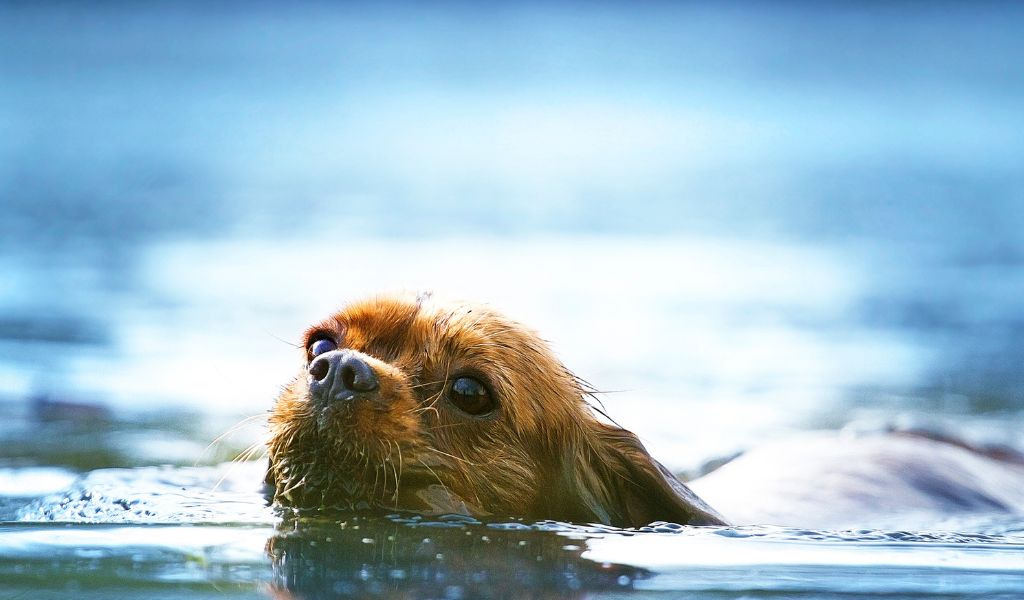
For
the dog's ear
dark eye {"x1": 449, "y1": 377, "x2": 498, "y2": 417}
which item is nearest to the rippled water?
the dog's ear

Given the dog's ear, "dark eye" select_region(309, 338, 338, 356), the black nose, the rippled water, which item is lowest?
the rippled water

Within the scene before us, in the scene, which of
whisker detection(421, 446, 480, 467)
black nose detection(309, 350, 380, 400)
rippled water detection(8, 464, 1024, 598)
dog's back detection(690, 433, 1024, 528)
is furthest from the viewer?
dog's back detection(690, 433, 1024, 528)

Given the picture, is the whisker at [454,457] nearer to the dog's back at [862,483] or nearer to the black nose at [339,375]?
the black nose at [339,375]

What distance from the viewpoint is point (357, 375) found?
182 inches

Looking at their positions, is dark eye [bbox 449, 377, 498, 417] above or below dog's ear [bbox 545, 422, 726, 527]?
above

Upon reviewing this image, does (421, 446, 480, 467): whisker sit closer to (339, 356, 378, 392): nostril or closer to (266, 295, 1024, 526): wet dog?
(266, 295, 1024, 526): wet dog

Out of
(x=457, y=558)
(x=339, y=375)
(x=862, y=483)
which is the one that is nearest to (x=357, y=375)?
(x=339, y=375)

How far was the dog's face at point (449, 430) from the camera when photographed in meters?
4.66

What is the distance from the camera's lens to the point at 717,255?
13.3 meters

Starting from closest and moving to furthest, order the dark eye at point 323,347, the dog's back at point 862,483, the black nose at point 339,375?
the black nose at point 339,375 < the dark eye at point 323,347 < the dog's back at point 862,483

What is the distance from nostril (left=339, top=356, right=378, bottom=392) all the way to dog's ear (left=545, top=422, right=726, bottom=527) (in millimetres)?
899

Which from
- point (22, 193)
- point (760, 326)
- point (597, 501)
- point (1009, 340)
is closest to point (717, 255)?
point (760, 326)

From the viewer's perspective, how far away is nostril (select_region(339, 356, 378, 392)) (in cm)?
459

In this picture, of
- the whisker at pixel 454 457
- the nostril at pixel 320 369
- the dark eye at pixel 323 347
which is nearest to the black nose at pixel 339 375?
the nostril at pixel 320 369
